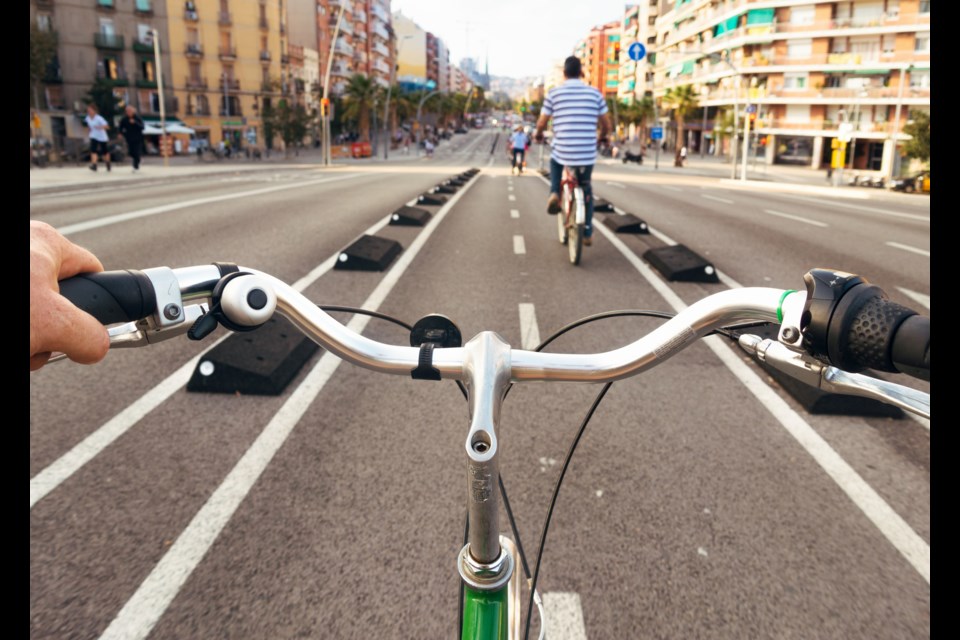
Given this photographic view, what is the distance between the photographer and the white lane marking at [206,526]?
8.57ft

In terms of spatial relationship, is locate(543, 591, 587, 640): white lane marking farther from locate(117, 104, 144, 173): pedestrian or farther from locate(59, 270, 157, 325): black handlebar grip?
locate(117, 104, 144, 173): pedestrian

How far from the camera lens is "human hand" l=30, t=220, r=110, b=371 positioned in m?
1.06

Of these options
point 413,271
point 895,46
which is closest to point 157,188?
point 413,271

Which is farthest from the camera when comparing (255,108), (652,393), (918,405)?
(255,108)

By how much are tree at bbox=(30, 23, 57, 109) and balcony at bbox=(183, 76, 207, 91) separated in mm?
11497

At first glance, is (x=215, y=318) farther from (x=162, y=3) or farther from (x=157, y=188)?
(x=162, y=3)

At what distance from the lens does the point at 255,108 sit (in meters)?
71.9

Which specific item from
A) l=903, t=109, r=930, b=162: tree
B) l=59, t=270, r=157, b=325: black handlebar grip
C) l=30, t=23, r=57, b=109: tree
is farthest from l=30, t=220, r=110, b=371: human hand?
l=30, t=23, r=57, b=109: tree

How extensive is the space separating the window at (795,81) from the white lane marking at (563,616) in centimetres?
7540

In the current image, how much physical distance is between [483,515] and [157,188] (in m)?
21.1

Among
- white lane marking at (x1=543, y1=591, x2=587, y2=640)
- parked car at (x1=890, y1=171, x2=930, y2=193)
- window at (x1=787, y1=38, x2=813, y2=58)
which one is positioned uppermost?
window at (x1=787, y1=38, x2=813, y2=58)

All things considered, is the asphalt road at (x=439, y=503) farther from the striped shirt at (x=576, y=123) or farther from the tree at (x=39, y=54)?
the tree at (x=39, y=54)

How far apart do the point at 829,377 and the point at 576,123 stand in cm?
843

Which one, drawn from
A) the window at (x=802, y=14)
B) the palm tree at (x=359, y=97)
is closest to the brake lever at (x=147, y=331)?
the window at (x=802, y=14)
